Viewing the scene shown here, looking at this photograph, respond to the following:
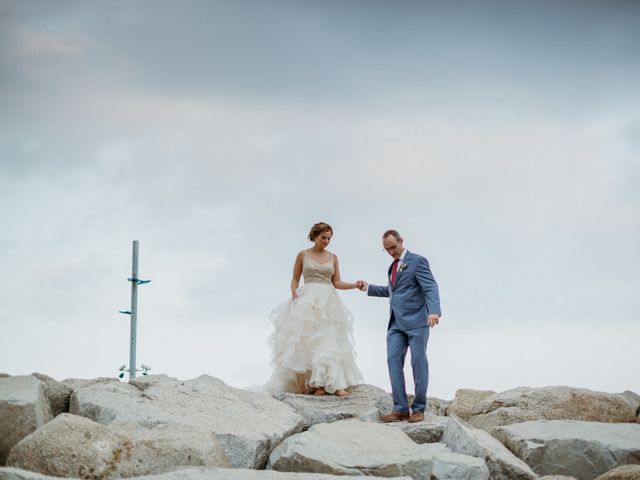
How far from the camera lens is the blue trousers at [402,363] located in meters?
11.1

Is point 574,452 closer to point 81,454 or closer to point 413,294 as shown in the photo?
point 413,294

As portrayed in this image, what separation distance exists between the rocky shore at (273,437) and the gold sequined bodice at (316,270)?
7.97 feet

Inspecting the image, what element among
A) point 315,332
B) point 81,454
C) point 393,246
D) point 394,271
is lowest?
point 81,454

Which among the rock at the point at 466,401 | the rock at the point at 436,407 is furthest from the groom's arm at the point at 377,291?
the rock at the point at 466,401

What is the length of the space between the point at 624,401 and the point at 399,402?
3.68m

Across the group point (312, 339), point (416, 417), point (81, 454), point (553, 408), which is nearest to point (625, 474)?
point (416, 417)

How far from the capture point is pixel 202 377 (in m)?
12.2

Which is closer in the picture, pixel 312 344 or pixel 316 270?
pixel 312 344

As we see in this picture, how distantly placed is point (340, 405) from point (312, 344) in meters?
1.38

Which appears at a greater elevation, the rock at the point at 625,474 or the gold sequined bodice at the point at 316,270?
the gold sequined bodice at the point at 316,270

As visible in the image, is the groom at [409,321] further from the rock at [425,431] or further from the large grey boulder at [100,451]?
the large grey boulder at [100,451]

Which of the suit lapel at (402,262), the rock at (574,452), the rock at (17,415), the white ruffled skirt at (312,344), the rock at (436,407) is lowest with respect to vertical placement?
the rock at (574,452)

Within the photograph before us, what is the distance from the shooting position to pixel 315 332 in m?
14.0

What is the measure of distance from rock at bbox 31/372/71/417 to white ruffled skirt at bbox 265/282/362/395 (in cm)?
417
